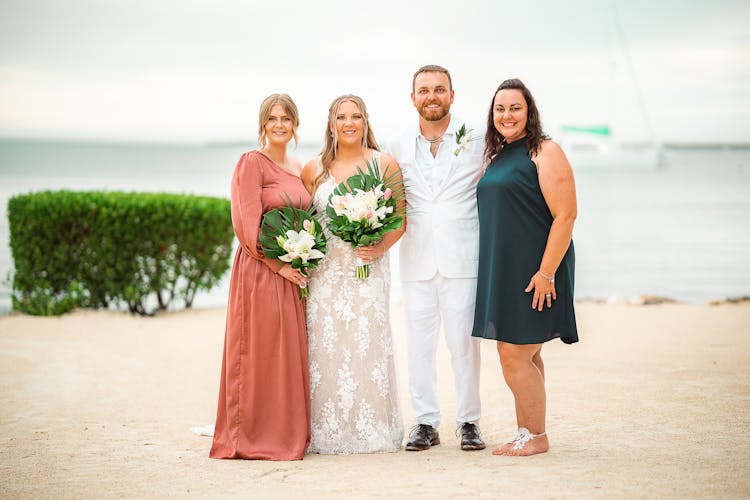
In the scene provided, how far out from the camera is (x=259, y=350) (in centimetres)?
520

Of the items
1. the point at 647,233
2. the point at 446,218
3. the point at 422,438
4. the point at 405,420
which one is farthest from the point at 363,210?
the point at 647,233

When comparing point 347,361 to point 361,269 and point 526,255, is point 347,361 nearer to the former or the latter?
point 361,269

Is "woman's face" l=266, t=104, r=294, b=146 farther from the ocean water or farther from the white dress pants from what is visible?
the ocean water

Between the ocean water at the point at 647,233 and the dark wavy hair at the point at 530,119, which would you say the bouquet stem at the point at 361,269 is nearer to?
the dark wavy hair at the point at 530,119

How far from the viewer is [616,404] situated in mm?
6391

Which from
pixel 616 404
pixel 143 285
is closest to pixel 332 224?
pixel 616 404

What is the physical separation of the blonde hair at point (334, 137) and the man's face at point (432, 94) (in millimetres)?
405

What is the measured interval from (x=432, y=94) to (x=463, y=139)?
0.40m

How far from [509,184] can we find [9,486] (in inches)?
141

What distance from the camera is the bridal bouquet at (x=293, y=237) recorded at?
16.4 feet

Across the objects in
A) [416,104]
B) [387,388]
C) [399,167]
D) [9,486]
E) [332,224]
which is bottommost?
[9,486]

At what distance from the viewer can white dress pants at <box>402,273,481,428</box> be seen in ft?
17.4

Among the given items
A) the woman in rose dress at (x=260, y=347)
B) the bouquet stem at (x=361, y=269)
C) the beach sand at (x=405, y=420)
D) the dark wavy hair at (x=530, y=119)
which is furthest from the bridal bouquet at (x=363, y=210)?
the beach sand at (x=405, y=420)

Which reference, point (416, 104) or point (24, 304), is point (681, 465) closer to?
point (416, 104)
